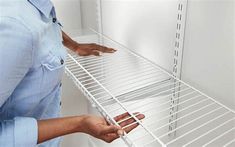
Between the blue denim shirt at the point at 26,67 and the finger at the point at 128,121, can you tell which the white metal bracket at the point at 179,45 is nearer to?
the finger at the point at 128,121

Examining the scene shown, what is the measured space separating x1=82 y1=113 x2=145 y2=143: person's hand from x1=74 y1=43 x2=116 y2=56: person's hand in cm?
53

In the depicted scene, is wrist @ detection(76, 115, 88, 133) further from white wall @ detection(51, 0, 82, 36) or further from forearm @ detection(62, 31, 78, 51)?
white wall @ detection(51, 0, 82, 36)

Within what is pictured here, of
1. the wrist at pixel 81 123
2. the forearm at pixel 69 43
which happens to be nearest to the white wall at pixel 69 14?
the forearm at pixel 69 43

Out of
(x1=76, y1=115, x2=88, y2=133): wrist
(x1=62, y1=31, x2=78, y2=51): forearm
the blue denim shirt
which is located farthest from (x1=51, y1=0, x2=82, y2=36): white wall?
(x1=76, y1=115, x2=88, y2=133): wrist

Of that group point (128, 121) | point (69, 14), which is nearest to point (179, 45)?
point (128, 121)

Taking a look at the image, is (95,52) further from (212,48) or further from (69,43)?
(212,48)

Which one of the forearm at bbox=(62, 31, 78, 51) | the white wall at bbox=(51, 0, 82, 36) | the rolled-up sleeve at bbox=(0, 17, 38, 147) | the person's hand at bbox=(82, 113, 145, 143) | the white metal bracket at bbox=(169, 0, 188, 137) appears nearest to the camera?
the rolled-up sleeve at bbox=(0, 17, 38, 147)

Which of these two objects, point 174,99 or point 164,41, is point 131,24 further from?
point 174,99

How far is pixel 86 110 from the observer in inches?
65.2

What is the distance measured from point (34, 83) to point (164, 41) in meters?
0.45

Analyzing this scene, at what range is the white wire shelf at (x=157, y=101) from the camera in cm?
65

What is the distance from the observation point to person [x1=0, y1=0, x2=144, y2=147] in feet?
1.54

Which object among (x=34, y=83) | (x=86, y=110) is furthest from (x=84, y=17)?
(x=34, y=83)

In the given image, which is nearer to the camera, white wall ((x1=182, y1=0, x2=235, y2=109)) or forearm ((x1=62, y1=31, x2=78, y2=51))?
white wall ((x1=182, y1=0, x2=235, y2=109))
